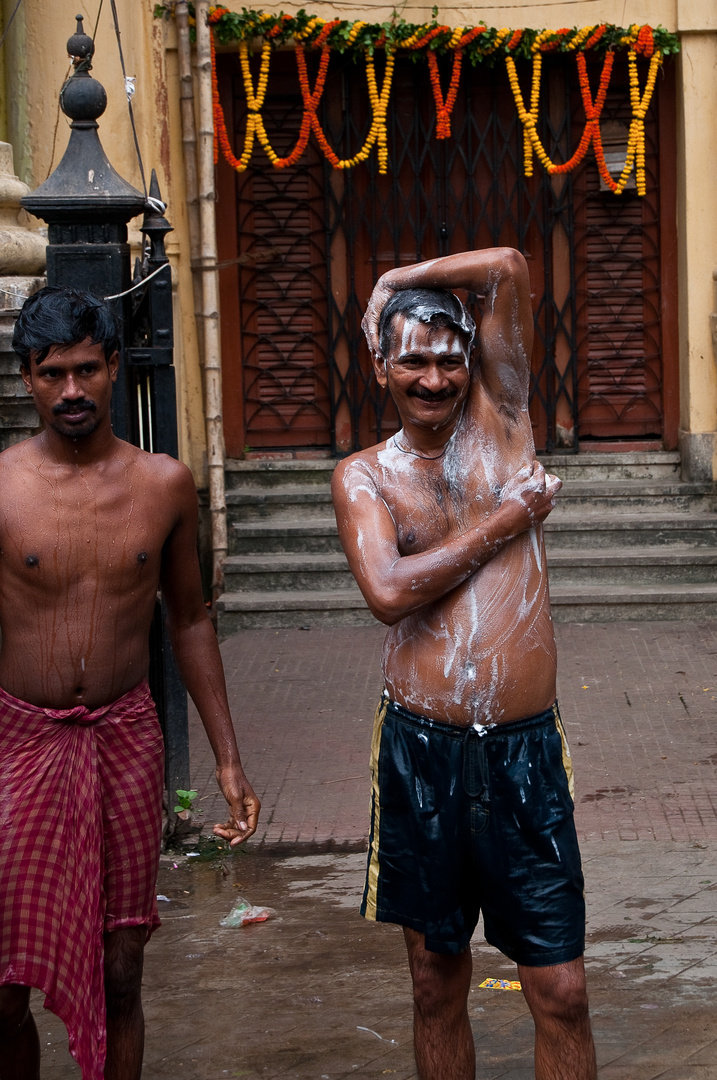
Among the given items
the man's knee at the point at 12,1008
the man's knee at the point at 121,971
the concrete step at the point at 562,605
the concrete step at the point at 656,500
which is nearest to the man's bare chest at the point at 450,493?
the man's knee at the point at 121,971

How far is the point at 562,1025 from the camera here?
9.64 ft

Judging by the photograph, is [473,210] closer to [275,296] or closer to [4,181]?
[275,296]

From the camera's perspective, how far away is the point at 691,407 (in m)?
9.75

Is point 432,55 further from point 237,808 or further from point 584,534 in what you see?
point 237,808

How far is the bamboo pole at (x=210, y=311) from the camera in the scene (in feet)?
30.3

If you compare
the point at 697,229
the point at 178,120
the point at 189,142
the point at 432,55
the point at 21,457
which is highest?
the point at 432,55

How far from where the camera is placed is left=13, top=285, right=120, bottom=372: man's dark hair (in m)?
3.10

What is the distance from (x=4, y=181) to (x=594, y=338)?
207 inches

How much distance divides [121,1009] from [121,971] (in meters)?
0.09

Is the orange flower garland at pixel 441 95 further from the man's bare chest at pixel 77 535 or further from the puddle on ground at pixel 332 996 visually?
the man's bare chest at pixel 77 535

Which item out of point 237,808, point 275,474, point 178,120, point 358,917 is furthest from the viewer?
point 275,474

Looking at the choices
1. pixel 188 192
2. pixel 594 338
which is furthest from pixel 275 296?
pixel 594 338

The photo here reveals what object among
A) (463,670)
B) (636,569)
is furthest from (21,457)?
(636,569)

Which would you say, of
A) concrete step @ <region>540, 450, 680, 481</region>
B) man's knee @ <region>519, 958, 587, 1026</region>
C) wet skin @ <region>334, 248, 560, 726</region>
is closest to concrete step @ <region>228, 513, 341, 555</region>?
concrete step @ <region>540, 450, 680, 481</region>
